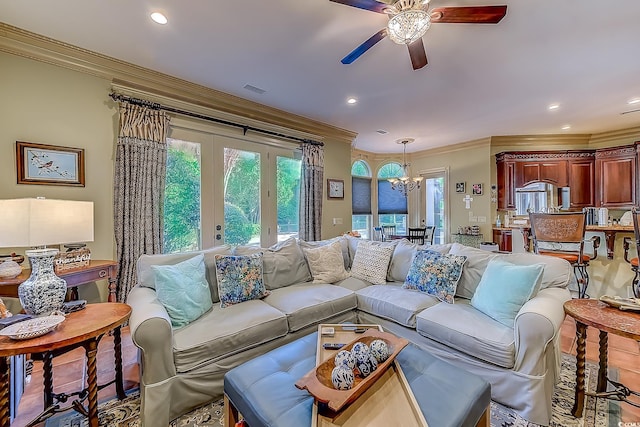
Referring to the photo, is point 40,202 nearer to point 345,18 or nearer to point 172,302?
point 172,302

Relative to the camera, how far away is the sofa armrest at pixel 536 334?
5.53ft

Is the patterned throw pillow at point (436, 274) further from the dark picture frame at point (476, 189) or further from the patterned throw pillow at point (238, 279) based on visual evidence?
the dark picture frame at point (476, 189)

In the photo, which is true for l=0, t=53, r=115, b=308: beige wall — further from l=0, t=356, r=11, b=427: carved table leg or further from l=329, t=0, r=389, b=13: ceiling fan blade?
l=329, t=0, r=389, b=13: ceiling fan blade

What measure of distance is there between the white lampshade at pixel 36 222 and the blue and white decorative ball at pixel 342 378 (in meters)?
1.87

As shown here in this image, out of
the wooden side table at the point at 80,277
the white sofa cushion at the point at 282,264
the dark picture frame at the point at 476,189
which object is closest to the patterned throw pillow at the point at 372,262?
the white sofa cushion at the point at 282,264

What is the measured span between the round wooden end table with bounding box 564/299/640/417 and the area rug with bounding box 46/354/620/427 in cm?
8

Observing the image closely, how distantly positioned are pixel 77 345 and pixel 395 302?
2277 millimetres

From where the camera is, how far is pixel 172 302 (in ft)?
6.58

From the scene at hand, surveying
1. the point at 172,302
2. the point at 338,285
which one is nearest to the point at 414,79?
the point at 338,285

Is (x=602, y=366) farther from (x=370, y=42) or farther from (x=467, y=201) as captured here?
(x=467, y=201)

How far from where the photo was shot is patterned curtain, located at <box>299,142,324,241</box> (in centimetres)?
486

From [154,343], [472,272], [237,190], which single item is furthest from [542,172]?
[154,343]

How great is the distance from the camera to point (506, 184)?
588cm

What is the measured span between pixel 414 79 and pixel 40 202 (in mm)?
3664
